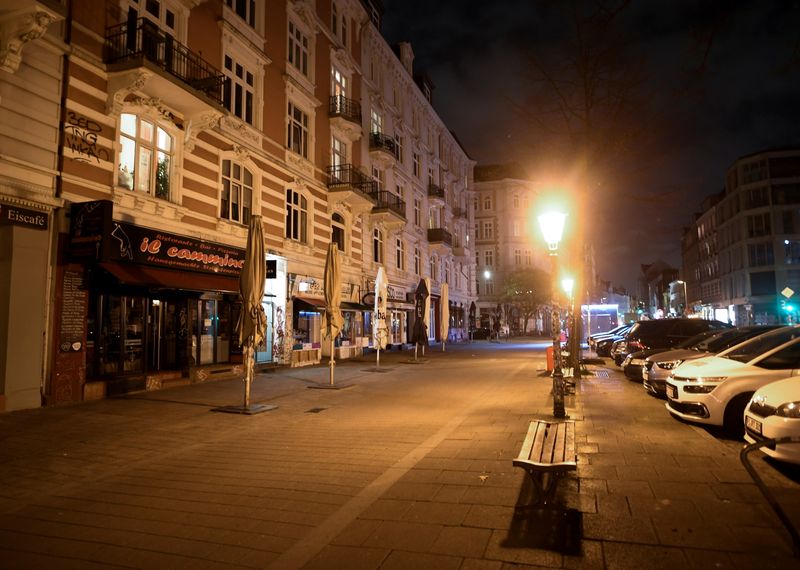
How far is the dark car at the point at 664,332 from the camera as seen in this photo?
16.7 metres

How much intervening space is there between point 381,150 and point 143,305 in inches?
682

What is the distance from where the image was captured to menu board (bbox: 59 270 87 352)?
442 inches

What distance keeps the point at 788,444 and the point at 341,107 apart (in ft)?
75.0

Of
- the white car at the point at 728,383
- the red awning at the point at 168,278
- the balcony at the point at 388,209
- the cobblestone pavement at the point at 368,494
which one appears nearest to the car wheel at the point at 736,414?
the white car at the point at 728,383

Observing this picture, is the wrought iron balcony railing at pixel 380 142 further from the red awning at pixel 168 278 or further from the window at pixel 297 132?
the red awning at pixel 168 278

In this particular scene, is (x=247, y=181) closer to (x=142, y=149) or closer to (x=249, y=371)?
(x=142, y=149)

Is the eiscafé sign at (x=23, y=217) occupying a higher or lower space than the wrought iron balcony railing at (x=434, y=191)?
lower

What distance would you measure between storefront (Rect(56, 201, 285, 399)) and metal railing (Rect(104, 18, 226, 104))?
14.0 ft

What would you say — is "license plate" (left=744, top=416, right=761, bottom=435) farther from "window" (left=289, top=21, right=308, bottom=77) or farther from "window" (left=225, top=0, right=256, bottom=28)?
"window" (left=289, top=21, right=308, bottom=77)

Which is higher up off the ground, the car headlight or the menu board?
the menu board

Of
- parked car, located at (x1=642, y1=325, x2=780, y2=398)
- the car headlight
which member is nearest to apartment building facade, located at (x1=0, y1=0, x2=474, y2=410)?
parked car, located at (x1=642, y1=325, x2=780, y2=398)

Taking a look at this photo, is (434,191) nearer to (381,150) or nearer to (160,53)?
(381,150)

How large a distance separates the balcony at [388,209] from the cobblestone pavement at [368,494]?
1843 cm

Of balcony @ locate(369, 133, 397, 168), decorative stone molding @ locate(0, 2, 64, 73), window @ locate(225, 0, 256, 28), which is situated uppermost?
window @ locate(225, 0, 256, 28)
